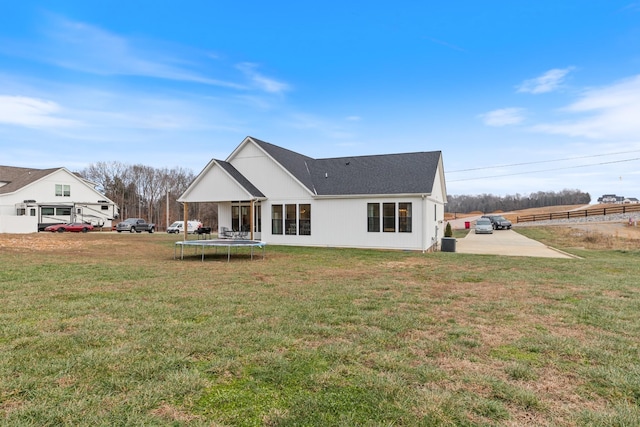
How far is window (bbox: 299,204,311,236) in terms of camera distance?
19.1 meters

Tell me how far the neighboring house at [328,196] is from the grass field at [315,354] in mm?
9383

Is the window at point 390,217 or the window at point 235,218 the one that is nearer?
the window at point 390,217

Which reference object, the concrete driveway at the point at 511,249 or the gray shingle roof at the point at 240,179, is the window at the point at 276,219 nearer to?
the gray shingle roof at the point at 240,179

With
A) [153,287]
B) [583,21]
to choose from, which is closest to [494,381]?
[153,287]

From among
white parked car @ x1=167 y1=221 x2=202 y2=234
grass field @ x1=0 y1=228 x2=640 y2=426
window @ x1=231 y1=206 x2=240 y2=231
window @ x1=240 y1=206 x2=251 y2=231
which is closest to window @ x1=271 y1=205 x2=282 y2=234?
window @ x1=240 y1=206 x2=251 y2=231

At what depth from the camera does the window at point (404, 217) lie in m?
17.1

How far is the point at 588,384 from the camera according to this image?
3252mm

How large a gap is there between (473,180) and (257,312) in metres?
47.9

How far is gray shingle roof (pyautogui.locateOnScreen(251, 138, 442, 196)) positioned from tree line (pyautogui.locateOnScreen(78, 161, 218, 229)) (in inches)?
1584

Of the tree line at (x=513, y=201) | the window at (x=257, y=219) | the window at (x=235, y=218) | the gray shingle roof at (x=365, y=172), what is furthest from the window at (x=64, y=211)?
the tree line at (x=513, y=201)

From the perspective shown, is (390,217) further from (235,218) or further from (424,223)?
(235,218)

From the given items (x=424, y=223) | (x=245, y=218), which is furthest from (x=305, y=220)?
(x=424, y=223)

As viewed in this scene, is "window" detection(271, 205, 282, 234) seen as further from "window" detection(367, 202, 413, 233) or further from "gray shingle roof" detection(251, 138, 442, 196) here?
"window" detection(367, 202, 413, 233)

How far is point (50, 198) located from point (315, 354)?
44.9m
